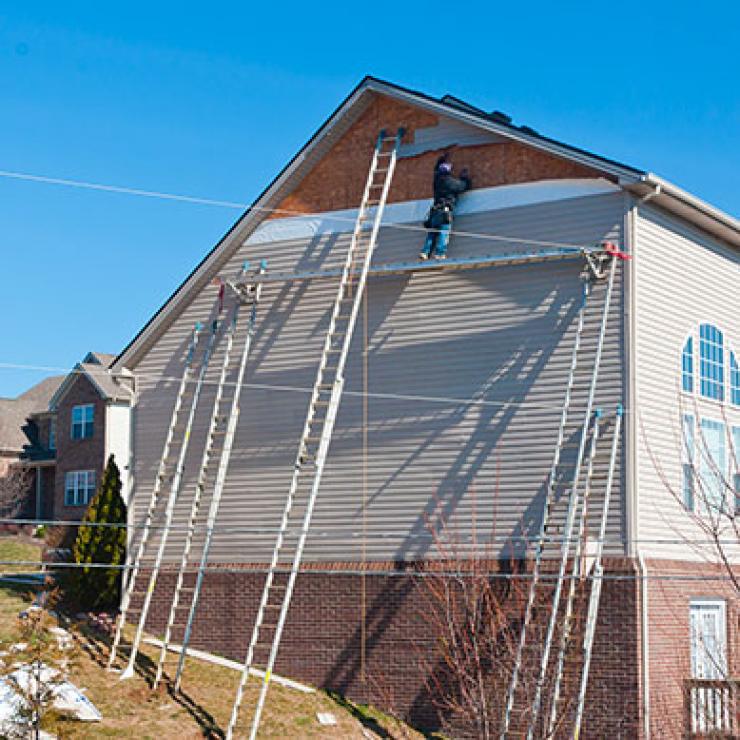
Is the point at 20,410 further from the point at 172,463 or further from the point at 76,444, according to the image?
the point at 172,463

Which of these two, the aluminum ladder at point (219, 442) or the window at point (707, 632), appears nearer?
the window at point (707, 632)

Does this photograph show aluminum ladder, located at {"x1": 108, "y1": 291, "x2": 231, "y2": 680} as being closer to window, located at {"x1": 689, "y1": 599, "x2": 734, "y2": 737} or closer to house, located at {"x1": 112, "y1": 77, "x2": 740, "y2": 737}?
house, located at {"x1": 112, "y1": 77, "x2": 740, "y2": 737}

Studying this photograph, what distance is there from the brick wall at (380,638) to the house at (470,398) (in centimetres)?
4

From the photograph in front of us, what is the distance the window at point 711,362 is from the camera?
70.4 feet

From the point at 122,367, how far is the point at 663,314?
10.8 m

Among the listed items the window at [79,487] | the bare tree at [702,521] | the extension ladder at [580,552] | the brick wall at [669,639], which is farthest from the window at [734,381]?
the window at [79,487]

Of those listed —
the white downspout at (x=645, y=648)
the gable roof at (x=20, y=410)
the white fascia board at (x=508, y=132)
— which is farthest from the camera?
the gable roof at (x=20, y=410)

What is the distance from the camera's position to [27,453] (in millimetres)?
54719

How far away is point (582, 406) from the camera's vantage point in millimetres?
19703

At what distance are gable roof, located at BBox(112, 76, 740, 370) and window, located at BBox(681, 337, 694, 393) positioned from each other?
2273 millimetres

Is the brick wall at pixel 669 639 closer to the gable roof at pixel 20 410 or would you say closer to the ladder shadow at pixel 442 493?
the ladder shadow at pixel 442 493

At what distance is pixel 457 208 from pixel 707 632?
8472mm

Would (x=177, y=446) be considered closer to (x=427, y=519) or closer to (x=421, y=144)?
(x=427, y=519)

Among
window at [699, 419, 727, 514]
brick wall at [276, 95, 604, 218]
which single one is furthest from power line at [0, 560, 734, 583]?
brick wall at [276, 95, 604, 218]
